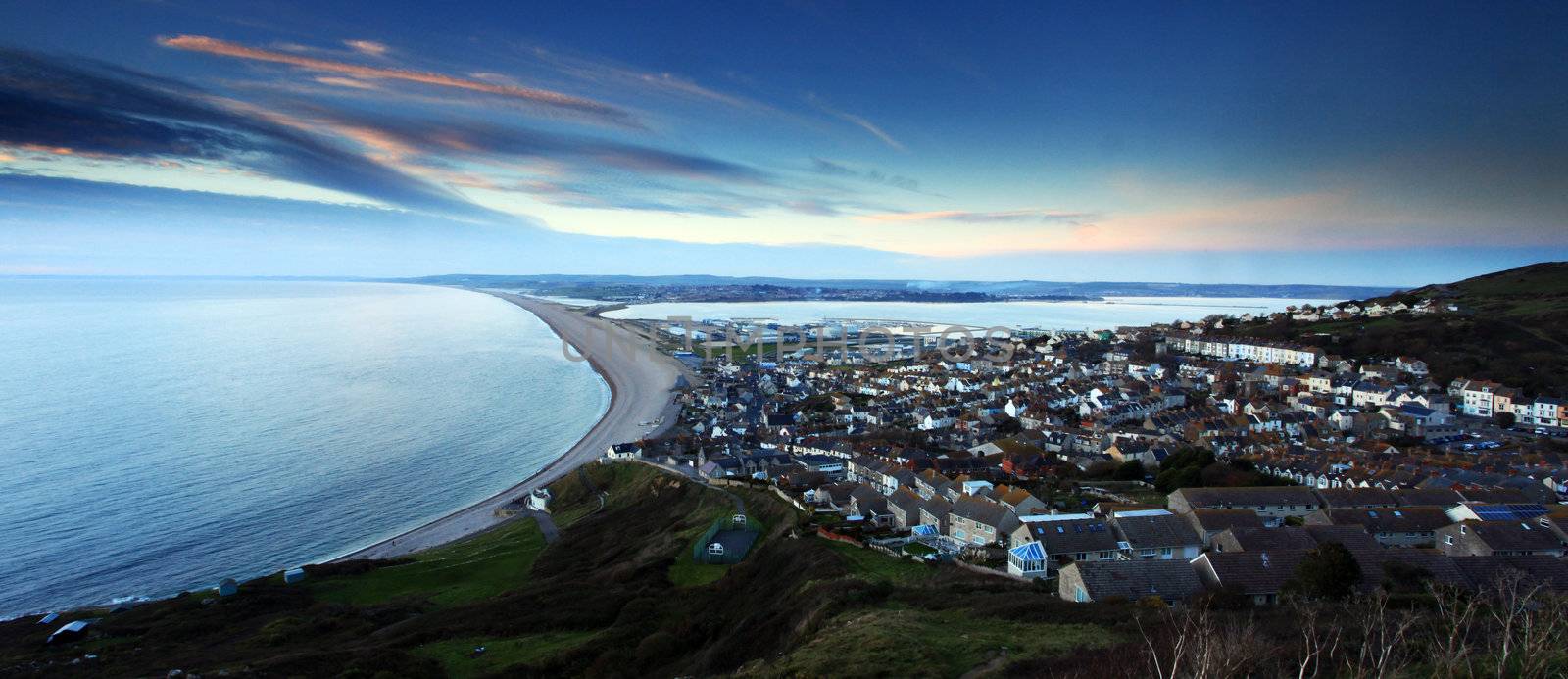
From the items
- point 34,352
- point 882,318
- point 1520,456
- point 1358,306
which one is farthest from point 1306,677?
point 882,318

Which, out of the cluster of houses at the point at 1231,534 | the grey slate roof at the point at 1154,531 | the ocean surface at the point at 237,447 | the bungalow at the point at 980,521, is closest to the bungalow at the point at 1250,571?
the cluster of houses at the point at 1231,534

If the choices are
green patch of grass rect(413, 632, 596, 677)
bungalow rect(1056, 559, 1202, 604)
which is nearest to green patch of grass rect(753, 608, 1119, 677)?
bungalow rect(1056, 559, 1202, 604)

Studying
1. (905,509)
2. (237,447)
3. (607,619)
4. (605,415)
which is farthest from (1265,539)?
(237,447)

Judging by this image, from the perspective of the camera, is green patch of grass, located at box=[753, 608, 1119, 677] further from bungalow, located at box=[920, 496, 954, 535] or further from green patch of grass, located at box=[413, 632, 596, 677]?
bungalow, located at box=[920, 496, 954, 535]

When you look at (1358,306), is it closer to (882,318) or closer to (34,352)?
(882,318)

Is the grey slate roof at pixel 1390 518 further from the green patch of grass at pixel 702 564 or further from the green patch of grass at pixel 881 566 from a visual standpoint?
the green patch of grass at pixel 702 564

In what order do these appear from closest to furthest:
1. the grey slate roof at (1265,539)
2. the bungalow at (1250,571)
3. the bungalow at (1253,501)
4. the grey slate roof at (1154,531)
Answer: the bungalow at (1250,571)
the grey slate roof at (1265,539)
the grey slate roof at (1154,531)
the bungalow at (1253,501)

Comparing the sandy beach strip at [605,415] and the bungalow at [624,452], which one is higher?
the bungalow at [624,452]
